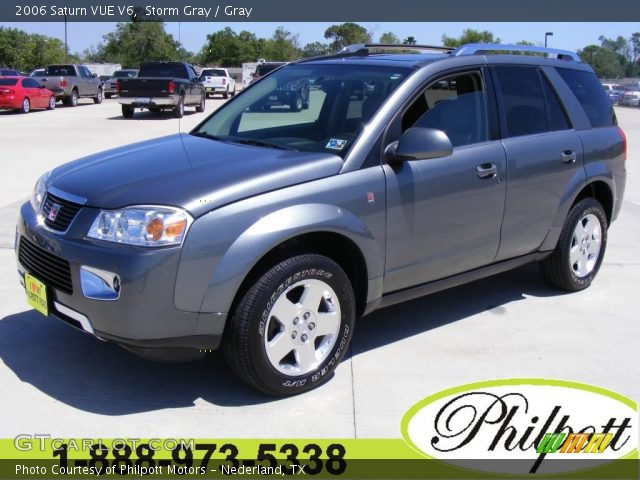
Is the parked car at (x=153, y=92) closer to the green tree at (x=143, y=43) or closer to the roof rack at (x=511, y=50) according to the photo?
the roof rack at (x=511, y=50)

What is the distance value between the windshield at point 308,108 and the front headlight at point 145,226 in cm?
110

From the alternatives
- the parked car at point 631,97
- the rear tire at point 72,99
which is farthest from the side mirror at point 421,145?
the parked car at point 631,97

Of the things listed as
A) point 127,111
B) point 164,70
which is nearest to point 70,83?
point 164,70

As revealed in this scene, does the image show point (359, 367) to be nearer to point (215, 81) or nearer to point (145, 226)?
point (145, 226)

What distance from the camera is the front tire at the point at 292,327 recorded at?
3652 millimetres

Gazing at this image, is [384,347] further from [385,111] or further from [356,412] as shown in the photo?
[385,111]

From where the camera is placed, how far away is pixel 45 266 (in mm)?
3861

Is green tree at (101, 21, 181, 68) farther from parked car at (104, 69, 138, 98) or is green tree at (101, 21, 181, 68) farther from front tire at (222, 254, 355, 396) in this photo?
front tire at (222, 254, 355, 396)

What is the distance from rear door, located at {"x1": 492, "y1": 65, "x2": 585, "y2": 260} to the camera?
16.3ft

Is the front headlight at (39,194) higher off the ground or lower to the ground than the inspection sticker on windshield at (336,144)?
lower

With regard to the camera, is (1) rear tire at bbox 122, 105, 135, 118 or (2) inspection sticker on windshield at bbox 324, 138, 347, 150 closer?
(2) inspection sticker on windshield at bbox 324, 138, 347, 150

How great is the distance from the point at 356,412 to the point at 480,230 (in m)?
1.61

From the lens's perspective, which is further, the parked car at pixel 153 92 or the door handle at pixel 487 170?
the parked car at pixel 153 92

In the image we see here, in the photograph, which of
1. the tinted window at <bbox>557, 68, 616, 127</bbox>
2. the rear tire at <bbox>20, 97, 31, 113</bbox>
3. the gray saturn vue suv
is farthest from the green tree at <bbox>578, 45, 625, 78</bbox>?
the gray saturn vue suv
